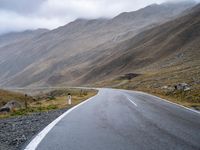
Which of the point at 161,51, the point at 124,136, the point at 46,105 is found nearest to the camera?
the point at 124,136

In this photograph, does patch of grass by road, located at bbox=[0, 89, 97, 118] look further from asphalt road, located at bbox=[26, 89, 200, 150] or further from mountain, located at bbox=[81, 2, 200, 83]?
mountain, located at bbox=[81, 2, 200, 83]

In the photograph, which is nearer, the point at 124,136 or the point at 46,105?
the point at 124,136

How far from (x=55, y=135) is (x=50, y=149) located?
2288 mm

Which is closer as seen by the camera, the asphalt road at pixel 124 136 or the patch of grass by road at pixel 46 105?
the asphalt road at pixel 124 136

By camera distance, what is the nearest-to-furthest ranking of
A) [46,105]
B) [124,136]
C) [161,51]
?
[124,136] → [46,105] → [161,51]

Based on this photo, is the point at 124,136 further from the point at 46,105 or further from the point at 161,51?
the point at 161,51

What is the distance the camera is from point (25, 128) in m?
12.6

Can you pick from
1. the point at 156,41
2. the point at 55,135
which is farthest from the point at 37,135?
the point at 156,41

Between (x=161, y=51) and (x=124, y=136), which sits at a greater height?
(x=161, y=51)

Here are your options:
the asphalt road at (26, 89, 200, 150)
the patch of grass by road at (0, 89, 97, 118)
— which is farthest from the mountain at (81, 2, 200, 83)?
the asphalt road at (26, 89, 200, 150)

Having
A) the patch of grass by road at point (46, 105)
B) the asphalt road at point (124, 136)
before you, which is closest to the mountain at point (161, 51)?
the patch of grass by road at point (46, 105)

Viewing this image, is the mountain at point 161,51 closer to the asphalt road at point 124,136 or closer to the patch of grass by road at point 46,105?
the patch of grass by road at point 46,105

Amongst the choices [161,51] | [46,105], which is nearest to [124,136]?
[46,105]

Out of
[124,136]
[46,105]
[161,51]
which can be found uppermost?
[161,51]
